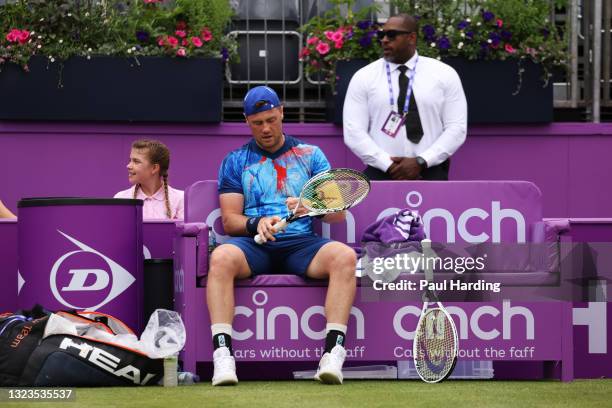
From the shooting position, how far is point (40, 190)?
1039 centimetres

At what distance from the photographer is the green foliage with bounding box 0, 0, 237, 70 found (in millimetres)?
10242

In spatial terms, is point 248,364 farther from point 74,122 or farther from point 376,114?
point 74,122

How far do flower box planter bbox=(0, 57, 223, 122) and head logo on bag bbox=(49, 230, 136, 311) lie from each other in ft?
8.91

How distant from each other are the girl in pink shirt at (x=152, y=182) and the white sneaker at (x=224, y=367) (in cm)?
195

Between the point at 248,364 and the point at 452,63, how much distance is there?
3430 millimetres

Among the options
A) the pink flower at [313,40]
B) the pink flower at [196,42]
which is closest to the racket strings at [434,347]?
the pink flower at [313,40]

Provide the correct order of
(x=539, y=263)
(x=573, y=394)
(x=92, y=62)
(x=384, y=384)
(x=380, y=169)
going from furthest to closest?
(x=92, y=62) < (x=380, y=169) < (x=539, y=263) < (x=384, y=384) < (x=573, y=394)

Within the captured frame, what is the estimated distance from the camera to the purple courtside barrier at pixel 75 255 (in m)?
7.78

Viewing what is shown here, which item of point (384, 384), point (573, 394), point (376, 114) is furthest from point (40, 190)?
point (573, 394)

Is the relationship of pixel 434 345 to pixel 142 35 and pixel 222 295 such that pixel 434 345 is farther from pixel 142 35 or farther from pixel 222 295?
pixel 142 35

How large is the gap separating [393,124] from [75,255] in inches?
Result: 106

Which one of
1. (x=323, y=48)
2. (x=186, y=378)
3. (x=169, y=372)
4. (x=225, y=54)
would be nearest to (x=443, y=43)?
(x=323, y=48)

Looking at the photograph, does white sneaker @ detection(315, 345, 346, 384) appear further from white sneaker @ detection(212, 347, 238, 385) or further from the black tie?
the black tie

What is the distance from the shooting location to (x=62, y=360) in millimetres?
7047
